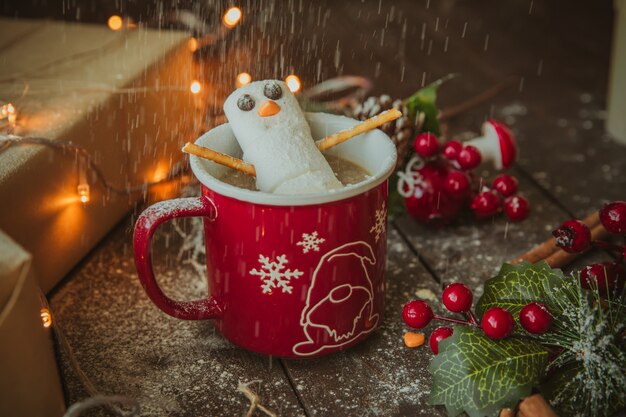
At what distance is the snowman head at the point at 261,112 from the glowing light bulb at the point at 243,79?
0.48 m

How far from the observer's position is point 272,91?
0.88 metres

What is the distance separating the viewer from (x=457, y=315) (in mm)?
987

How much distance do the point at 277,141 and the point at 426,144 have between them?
0.32 m

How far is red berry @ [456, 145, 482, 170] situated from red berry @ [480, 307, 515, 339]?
340 mm

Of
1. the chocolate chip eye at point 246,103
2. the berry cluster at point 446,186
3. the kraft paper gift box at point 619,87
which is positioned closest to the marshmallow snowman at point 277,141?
the chocolate chip eye at point 246,103

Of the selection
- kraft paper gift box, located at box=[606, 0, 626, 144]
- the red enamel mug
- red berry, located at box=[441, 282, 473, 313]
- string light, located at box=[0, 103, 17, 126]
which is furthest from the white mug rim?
kraft paper gift box, located at box=[606, 0, 626, 144]

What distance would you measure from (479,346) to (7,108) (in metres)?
0.65

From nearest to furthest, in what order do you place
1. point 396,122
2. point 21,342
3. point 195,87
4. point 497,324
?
point 21,342
point 497,324
point 396,122
point 195,87

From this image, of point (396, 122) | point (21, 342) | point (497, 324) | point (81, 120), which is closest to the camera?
point (21, 342)

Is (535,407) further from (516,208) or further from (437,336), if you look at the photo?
(516,208)

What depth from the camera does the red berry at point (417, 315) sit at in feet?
2.90

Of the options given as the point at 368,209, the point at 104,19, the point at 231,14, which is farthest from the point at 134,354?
the point at 104,19

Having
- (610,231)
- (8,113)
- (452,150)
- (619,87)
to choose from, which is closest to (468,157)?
(452,150)

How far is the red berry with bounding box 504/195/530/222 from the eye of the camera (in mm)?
1149
